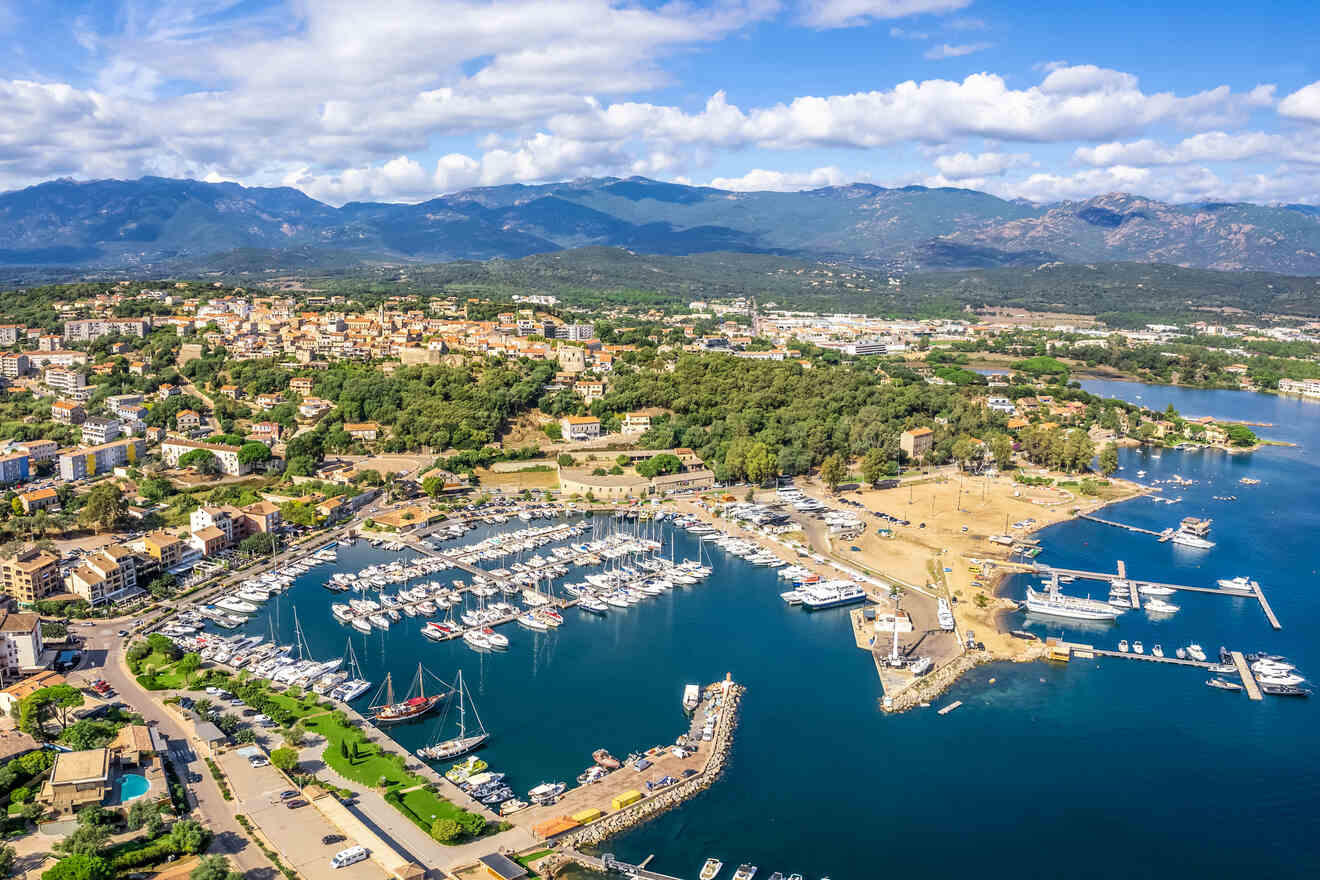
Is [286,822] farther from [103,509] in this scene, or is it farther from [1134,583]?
[1134,583]

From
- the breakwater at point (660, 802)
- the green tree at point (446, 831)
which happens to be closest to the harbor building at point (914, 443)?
the breakwater at point (660, 802)

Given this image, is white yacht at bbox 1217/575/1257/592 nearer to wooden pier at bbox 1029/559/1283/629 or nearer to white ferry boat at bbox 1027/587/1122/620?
wooden pier at bbox 1029/559/1283/629

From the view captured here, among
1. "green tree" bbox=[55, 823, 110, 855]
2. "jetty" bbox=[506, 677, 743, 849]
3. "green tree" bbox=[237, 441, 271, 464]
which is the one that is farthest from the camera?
"green tree" bbox=[237, 441, 271, 464]

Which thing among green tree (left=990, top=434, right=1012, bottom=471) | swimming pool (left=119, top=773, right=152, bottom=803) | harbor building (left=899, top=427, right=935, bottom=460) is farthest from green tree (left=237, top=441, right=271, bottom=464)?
green tree (left=990, top=434, right=1012, bottom=471)

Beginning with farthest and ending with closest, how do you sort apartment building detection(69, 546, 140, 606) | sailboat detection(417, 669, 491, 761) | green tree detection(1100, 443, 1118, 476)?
green tree detection(1100, 443, 1118, 476)
apartment building detection(69, 546, 140, 606)
sailboat detection(417, 669, 491, 761)

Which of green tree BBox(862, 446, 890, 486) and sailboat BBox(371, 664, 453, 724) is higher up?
green tree BBox(862, 446, 890, 486)

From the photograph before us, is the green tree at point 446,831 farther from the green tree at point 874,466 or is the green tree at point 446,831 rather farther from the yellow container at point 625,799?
the green tree at point 874,466
